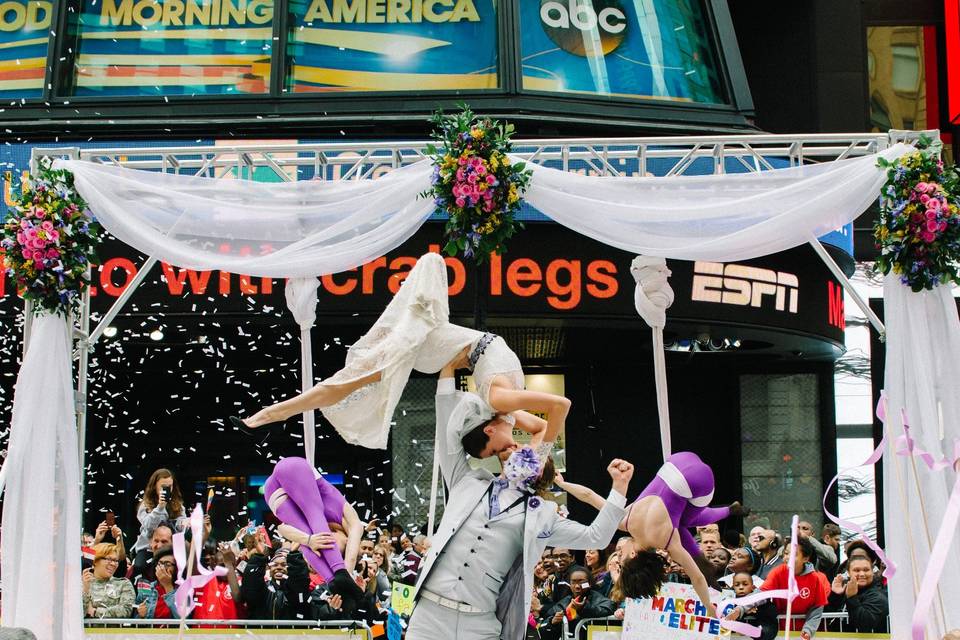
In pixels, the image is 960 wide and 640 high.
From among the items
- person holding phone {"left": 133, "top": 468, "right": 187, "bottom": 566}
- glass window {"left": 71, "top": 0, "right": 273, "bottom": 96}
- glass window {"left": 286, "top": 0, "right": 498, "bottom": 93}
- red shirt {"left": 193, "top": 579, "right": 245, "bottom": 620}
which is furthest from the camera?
glass window {"left": 71, "top": 0, "right": 273, "bottom": 96}

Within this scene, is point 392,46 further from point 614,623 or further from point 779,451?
point 779,451

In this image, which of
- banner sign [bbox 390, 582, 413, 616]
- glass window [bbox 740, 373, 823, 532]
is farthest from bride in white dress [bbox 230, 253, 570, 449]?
glass window [bbox 740, 373, 823, 532]

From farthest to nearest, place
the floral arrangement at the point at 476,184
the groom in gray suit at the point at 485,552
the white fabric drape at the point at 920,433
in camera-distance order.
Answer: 1. the floral arrangement at the point at 476,184
2. the white fabric drape at the point at 920,433
3. the groom in gray suit at the point at 485,552

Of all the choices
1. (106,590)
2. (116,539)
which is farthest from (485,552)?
(116,539)

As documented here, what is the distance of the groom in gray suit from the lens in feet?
17.0

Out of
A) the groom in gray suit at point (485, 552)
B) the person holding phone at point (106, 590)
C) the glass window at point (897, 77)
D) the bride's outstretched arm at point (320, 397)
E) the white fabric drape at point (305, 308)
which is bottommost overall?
the person holding phone at point (106, 590)

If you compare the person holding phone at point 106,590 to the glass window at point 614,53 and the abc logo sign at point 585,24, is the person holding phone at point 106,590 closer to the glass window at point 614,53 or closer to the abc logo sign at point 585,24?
the glass window at point 614,53

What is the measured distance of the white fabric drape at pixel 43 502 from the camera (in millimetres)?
6305

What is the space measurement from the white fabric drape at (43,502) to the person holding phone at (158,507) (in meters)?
2.69

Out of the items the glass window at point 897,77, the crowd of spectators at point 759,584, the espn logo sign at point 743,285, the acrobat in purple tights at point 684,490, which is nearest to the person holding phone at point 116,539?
the crowd of spectators at point 759,584

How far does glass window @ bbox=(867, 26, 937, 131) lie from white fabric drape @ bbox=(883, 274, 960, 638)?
12.1 meters

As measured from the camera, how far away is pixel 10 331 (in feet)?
37.4

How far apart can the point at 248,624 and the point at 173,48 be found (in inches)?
231

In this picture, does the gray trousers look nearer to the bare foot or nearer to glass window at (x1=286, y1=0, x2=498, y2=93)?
the bare foot
